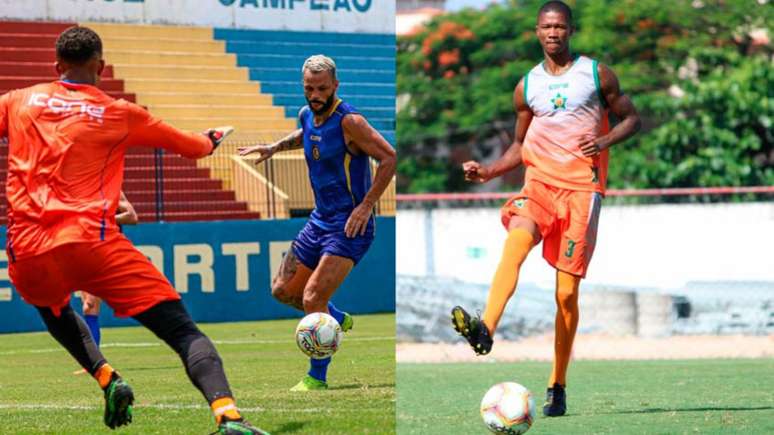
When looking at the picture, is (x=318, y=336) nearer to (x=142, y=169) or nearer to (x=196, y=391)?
(x=196, y=391)

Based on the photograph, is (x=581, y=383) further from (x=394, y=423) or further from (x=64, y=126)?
(x=64, y=126)

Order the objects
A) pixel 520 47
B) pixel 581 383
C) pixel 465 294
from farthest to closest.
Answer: pixel 520 47 < pixel 465 294 < pixel 581 383

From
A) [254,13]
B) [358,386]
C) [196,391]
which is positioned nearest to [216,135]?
[358,386]

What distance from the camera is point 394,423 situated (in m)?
7.27

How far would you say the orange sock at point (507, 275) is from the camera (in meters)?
7.60

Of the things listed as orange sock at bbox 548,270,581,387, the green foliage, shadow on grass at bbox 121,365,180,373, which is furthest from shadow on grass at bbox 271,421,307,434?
the green foliage

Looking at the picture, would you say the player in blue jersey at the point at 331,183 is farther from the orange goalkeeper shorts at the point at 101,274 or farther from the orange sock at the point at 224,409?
the orange sock at the point at 224,409

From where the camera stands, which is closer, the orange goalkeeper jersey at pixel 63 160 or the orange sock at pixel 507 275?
the orange goalkeeper jersey at pixel 63 160

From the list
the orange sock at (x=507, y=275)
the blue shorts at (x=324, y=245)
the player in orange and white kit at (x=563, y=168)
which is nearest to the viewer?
the orange sock at (x=507, y=275)

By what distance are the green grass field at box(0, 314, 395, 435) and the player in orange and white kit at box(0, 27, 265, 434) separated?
0.95 metres

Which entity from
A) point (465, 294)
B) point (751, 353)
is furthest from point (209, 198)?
point (751, 353)

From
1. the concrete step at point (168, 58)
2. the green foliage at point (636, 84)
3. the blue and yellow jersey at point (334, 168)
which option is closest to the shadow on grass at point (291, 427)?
the blue and yellow jersey at point (334, 168)

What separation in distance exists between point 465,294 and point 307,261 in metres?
10.1

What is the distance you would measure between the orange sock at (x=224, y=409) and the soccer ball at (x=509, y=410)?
1544 millimetres
